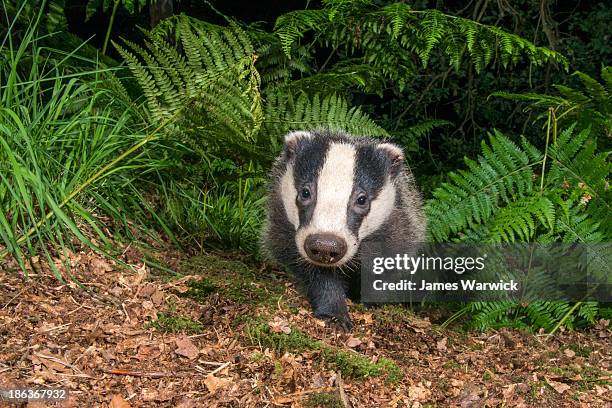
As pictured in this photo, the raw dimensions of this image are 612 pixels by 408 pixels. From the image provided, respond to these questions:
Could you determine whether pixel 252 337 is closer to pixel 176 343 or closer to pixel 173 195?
pixel 176 343

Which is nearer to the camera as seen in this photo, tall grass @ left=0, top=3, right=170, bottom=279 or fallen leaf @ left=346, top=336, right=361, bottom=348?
fallen leaf @ left=346, top=336, right=361, bottom=348

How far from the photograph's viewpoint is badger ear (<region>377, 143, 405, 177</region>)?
4.64 metres

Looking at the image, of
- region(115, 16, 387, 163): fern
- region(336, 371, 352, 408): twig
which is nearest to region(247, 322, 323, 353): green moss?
region(336, 371, 352, 408): twig

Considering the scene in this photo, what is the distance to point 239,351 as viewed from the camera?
350 cm

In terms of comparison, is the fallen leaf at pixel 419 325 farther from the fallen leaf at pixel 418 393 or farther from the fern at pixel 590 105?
the fern at pixel 590 105

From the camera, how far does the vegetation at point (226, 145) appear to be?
167 inches

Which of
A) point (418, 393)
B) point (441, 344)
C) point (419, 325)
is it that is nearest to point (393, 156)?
point (419, 325)

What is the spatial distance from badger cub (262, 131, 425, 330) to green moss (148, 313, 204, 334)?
0.72 meters

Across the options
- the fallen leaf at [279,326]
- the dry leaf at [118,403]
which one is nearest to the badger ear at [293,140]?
the fallen leaf at [279,326]

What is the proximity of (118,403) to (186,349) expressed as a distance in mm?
472

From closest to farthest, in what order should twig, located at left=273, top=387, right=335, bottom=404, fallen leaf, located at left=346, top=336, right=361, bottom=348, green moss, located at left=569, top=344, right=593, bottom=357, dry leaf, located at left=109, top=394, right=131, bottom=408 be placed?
dry leaf, located at left=109, top=394, right=131, bottom=408 < twig, located at left=273, top=387, right=335, bottom=404 < fallen leaf, located at left=346, top=336, right=361, bottom=348 < green moss, located at left=569, top=344, right=593, bottom=357

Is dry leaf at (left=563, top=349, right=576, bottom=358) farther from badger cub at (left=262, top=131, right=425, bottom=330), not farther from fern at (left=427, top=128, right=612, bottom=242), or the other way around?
badger cub at (left=262, top=131, right=425, bottom=330)

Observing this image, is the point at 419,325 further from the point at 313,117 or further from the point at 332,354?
the point at 313,117

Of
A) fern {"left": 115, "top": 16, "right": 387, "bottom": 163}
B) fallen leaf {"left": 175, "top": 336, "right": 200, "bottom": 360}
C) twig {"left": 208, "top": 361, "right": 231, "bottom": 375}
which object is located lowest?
fallen leaf {"left": 175, "top": 336, "right": 200, "bottom": 360}
